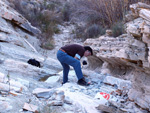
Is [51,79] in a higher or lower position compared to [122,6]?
lower

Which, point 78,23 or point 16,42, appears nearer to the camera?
point 16,42

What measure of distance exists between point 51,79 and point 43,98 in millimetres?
1991

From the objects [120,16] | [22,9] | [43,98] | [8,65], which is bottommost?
[43,98]

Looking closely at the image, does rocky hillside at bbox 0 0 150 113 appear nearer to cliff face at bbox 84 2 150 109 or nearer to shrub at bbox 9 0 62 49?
cliff face at bbox 84 2 150 109

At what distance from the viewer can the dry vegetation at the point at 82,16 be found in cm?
915

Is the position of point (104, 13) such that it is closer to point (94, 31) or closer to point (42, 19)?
point (94, 31)

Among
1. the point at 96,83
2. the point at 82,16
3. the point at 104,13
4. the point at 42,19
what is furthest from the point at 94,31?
the point at 96,83

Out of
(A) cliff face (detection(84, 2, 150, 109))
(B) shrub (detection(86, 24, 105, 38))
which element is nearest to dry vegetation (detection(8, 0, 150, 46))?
(B) shrub (detection(86, 24, 105, 38))

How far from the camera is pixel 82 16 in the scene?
44.7 feet

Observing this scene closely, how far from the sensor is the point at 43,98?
11.0 feet

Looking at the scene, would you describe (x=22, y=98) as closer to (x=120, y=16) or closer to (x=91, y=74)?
(x=91, y=74)

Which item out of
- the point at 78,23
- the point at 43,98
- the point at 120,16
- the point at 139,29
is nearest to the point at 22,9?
the point at 78,23

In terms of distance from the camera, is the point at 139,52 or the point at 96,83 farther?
the point at 96,83

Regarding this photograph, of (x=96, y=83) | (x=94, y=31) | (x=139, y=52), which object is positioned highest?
(x=94, y=31)
